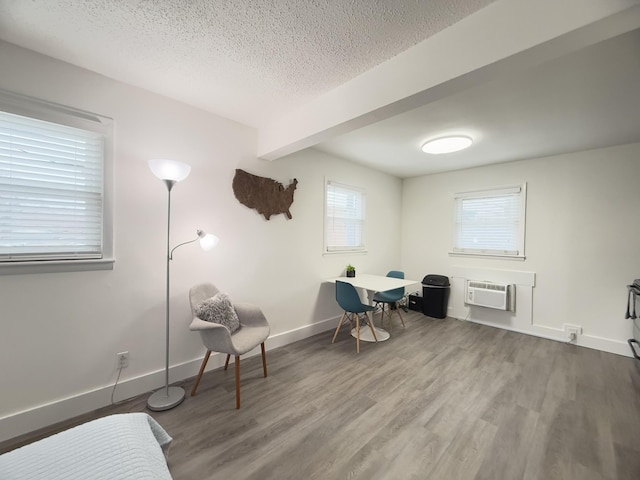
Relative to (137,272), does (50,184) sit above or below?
above

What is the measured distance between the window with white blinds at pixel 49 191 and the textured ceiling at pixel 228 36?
548mm

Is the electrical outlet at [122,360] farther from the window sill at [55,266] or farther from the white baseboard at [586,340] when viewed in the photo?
the white baseboard at [586,340]

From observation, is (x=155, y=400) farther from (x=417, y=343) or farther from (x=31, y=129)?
(x=417, y=343)

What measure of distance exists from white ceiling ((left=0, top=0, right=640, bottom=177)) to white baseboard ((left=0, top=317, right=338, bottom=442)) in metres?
2.37

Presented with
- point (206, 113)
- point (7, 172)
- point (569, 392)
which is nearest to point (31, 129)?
point (7, 172)

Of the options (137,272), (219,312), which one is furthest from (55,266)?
(219,312)

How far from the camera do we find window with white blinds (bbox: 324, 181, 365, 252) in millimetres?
3811

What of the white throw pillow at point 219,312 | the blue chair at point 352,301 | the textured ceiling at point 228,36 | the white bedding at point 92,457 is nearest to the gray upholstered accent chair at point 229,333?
the white throw pillow at point 219,312

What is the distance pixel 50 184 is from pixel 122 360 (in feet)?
4.66

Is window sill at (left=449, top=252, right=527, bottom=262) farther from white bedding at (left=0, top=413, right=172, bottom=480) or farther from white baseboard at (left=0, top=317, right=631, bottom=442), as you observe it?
white bedding at (left=0, top=413, right=172, bottom=480)

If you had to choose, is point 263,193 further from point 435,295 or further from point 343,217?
point 435,295

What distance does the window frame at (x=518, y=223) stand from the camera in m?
3.80

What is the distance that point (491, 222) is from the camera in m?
4.11

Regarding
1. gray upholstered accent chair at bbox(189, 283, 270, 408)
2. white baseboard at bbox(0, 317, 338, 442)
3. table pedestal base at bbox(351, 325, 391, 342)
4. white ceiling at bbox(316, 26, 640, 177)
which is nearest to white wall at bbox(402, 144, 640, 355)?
white ceiling at bbox(316, 26, 640, 177)
